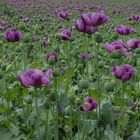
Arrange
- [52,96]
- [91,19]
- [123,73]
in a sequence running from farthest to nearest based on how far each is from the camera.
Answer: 1. [91,19]
2. [52,96]
3. [123,73]

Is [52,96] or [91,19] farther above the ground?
[91,19]

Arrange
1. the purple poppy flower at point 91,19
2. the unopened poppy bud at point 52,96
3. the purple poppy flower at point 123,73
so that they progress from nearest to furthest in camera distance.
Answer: the purple poppy flower at point 123,73, the unopened poppy bud at point 52,96, the purple poppy flower at point 91,19

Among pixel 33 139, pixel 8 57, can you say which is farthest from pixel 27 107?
pixel 8 57

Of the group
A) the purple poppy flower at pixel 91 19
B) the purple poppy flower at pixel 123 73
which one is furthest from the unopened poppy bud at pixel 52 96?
the purple poppy flower at pixel 91 19

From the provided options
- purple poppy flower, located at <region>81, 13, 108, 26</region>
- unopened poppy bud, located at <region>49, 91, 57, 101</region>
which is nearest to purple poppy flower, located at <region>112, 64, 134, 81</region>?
unopened poppy bud, located at <region>49, 91, 57, 101</region>

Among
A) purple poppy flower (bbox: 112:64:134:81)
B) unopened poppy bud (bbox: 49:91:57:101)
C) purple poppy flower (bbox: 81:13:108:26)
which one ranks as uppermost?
purple poppy flower (bbox: 81:13:108:26)

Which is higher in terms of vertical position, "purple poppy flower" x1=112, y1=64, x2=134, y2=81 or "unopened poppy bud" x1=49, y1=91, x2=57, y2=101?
"purple poppy flower" x1=112, y1=64, x2=134, y2=81

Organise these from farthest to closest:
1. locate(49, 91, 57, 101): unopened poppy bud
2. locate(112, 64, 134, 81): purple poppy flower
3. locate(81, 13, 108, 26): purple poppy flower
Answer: locate(81, 13, 108, 26): purple poppy flower
locate(49, 91, 57, 101): unopened poppy bud
locate(112, 64, 134, 81): purple poppy flower

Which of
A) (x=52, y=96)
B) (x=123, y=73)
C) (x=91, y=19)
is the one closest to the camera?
(x=123, y=73)

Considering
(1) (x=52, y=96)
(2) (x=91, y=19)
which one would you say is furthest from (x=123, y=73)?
(2) (x=91, y=19)

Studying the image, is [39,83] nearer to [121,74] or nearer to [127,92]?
[121,74]

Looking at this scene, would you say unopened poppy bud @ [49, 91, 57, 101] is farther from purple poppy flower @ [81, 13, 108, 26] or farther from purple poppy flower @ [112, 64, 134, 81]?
purple poppy flower @ [81, 13, 108, 26]

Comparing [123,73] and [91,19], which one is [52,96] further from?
[91,19]

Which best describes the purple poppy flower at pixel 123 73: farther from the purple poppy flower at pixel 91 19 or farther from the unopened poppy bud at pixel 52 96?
the purple poppy flower at pixel 91 19
